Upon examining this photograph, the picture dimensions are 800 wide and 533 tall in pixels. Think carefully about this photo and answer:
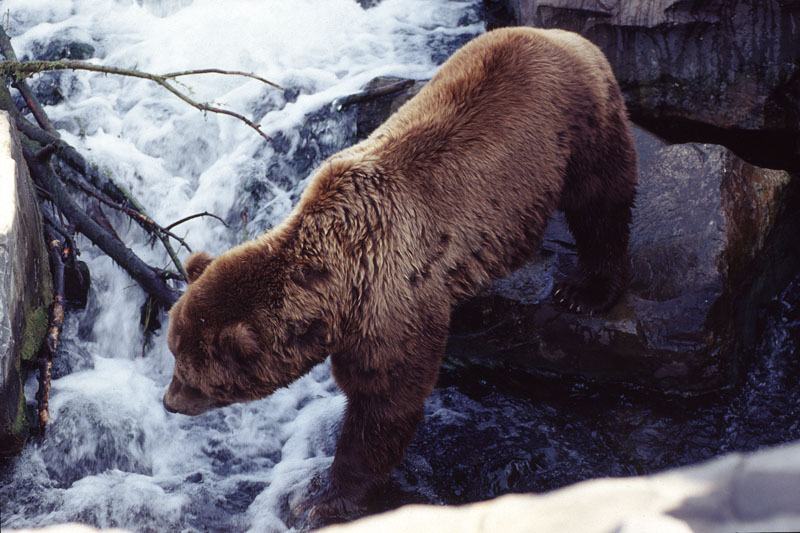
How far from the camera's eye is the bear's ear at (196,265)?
11.0 feet

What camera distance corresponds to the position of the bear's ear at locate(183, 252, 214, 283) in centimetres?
334

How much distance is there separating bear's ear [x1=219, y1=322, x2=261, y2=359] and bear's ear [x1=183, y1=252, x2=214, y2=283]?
1.70 feet

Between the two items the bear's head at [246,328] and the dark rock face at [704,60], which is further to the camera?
the dark rock face at [704,60]

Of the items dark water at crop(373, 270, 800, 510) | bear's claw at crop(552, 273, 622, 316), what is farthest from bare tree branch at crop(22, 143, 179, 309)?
bear's claw at crop(552, 273, 622, 316)

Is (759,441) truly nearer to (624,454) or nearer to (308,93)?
(624,454)

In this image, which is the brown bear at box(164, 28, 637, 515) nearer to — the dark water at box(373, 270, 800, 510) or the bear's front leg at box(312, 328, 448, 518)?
the bear's front leg at box(312, 328, 448, 518)

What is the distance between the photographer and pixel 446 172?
3.24 metres

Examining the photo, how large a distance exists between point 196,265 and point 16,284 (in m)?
0.97

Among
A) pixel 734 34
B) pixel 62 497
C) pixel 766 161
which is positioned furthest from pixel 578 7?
pixel 62 497

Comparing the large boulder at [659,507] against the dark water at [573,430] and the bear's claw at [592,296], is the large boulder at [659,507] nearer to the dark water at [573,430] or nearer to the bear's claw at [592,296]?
the dark water at [573,430]

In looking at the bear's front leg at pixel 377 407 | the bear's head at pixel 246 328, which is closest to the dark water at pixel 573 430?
the bear's front leg at pixel 377 407

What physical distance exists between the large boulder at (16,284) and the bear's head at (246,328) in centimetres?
87

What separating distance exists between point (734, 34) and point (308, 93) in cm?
385

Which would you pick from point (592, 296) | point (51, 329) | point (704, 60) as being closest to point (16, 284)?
point (51, 329)
